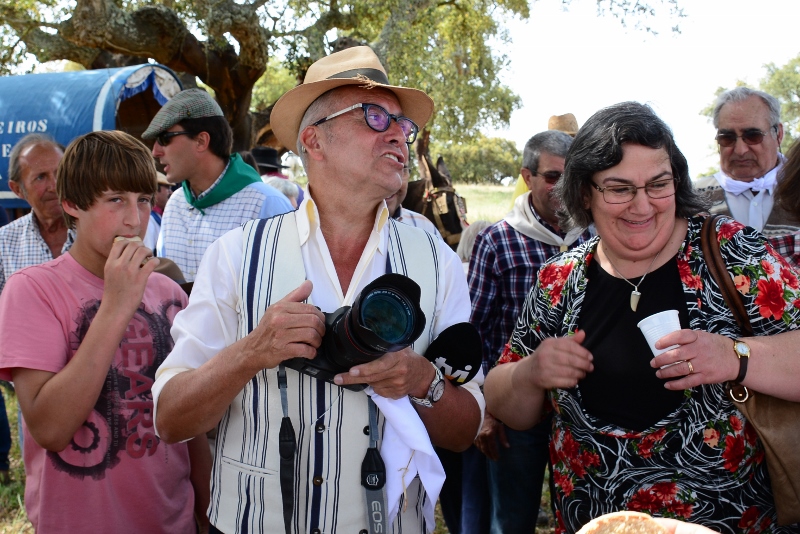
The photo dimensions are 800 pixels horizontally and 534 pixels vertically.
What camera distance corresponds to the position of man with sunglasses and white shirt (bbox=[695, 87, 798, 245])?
3541 mm

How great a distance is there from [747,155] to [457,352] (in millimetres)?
2556

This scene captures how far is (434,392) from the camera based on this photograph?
73.9 inches

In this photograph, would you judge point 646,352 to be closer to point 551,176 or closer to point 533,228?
point 533,228

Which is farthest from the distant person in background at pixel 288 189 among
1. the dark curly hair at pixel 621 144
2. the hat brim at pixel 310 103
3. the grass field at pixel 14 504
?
the dark curly hair at pixel 621 144

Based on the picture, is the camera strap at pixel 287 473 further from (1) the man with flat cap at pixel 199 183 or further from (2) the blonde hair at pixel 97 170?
(1) the man with flat cap at pixel 199 183

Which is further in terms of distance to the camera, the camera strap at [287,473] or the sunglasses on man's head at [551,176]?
the sunglasses on man's head at [551,176]

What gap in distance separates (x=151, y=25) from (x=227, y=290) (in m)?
11.5

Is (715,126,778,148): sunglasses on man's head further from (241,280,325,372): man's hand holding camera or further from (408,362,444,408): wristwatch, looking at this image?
(241,280,325,372): man's hand holding camera

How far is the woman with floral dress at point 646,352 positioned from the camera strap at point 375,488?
0.57m

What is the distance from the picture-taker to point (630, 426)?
208 centimetres

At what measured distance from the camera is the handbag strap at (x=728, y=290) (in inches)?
74.7

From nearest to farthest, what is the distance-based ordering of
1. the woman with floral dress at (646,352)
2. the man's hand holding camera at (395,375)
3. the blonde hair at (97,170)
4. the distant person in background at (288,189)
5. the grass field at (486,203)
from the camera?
1. the man's hand holding camera at (395,375)
2. the woman with floral dress at (646,352)
3. the blonde hair at (97,170)
4. the distant person in background at (288,189)
5. the grass field at (486,203)

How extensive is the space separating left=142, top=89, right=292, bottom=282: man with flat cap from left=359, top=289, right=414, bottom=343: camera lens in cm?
227

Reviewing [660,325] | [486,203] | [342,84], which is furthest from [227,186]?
[486,203]
